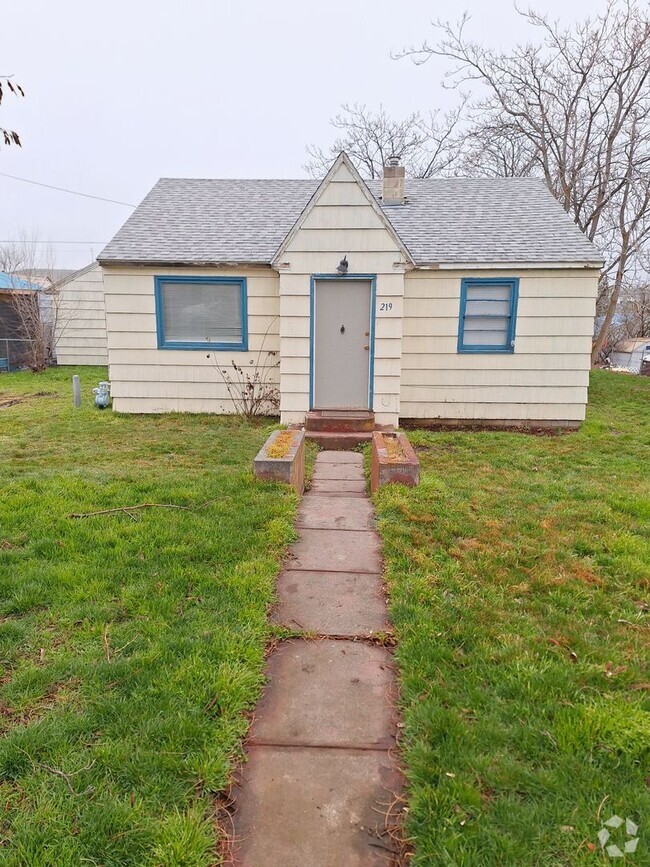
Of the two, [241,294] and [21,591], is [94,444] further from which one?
[21,591]

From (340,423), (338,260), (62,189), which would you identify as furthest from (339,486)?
(62,189)

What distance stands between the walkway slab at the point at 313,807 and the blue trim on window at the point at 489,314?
7.19 m

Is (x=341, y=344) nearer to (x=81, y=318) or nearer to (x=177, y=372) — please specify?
(x=177, y=372)

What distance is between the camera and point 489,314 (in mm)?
8227

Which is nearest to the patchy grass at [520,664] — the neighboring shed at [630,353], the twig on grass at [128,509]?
the twig on grass at [128,509]

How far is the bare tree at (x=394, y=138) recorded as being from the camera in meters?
→ 20.2

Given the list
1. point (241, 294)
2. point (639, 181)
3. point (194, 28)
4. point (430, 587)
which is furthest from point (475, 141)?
point (430, 587)

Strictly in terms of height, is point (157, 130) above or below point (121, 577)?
above

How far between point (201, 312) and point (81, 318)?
32.0 feet

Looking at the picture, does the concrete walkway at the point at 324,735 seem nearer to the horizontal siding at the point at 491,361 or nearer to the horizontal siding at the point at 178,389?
the horizontal siding at the point at 491,361

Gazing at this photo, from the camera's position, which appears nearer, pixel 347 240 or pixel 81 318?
pixel 347 240

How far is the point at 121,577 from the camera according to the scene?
3102 mm

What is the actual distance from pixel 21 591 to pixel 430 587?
7.66 feet

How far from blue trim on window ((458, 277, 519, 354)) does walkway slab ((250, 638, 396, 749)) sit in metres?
6.54
